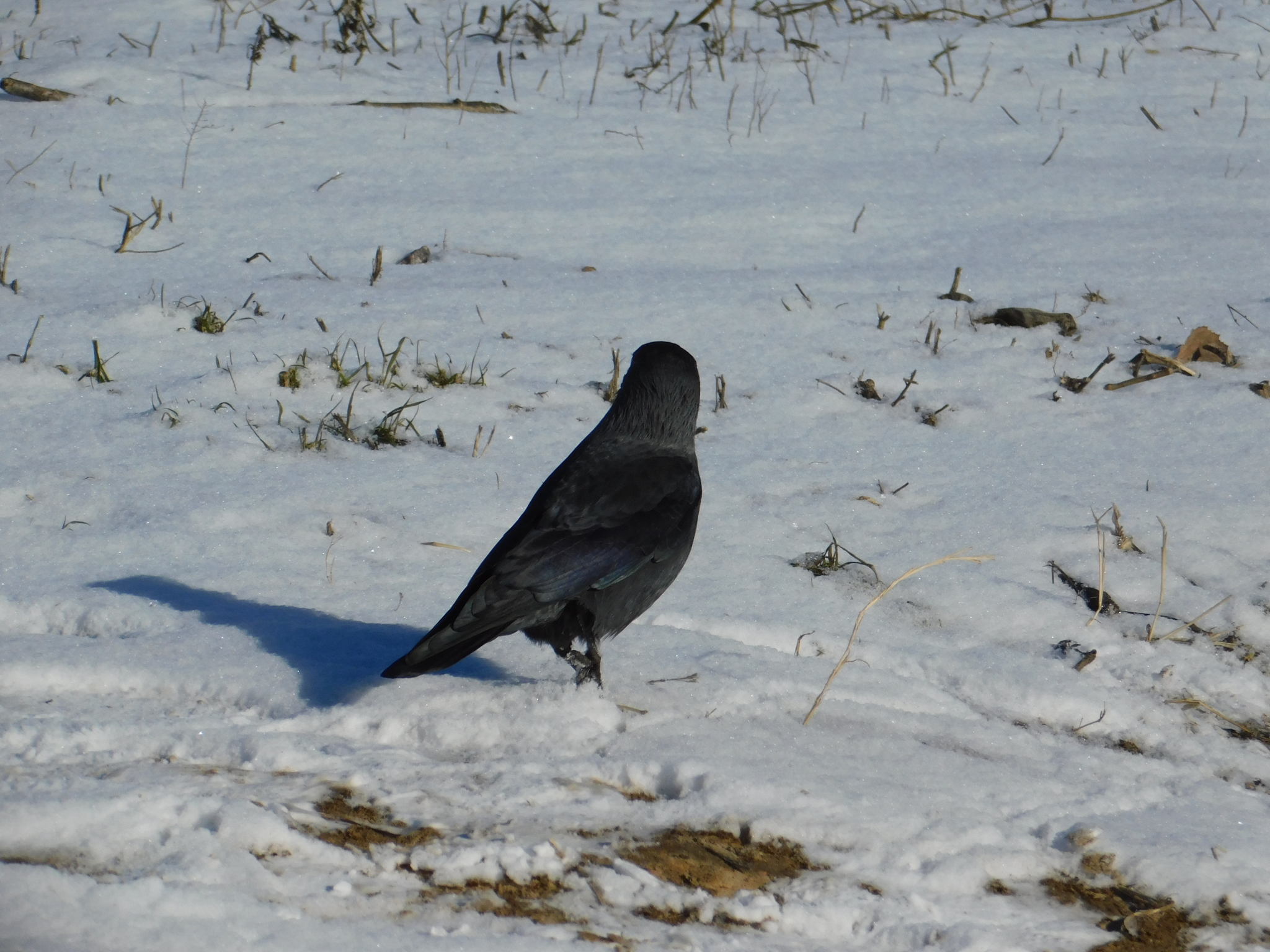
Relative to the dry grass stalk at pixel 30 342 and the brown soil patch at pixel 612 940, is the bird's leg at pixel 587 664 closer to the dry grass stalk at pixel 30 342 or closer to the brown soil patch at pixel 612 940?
the brown soil patch at pixel 612 940

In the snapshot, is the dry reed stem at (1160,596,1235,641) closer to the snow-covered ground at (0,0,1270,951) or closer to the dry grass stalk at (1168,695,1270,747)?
the snow-covered ground at (0,0,1270,951)

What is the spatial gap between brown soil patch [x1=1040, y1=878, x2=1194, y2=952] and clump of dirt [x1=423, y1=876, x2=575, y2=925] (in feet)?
3.06

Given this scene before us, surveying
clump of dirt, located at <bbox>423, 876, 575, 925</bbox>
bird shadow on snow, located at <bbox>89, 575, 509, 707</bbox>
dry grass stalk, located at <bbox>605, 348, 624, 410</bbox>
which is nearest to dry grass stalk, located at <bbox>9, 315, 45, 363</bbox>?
bird shadow on snow, located at <bbox>89, 575, 509, 707</bbox>

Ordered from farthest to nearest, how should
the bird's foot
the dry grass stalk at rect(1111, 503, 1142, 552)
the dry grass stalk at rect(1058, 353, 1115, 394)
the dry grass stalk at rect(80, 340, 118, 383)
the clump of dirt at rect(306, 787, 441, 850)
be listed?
the dry grass stalk at rect(1058, 353, 1115, 394) < the dry grass stalk at rect(80, 340, 118, 383) < the dry grass stalk at rect(1111, 503, 1142, 552) < the bird's foot < the clump of dirt at rect(306, 787, 441, 850)

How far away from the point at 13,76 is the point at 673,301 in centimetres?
369

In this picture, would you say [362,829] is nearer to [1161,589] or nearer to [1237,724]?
[1237,724]

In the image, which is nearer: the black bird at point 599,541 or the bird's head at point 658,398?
the black bird at point 599,541

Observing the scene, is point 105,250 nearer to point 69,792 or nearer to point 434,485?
point 434,485

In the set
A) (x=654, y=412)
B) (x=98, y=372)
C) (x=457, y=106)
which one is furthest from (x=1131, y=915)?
(x=457, y=106)

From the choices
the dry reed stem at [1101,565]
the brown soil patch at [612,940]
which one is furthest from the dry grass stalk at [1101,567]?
the brown soil patch at [612,940]

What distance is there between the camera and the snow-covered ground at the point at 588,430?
2229mm

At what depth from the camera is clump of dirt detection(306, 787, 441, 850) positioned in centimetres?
216

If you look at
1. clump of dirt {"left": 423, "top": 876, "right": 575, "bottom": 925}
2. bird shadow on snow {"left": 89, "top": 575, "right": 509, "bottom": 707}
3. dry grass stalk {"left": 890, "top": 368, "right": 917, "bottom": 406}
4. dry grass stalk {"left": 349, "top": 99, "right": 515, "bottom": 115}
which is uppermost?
dry grass stalk {"left": 349, "top": 99, "right": 515, "bottom": 115}

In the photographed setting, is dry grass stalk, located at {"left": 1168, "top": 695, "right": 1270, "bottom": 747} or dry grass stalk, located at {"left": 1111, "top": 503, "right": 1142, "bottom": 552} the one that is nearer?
dry grass stalk, located at {"left": 1168, "top": 695, "right": 1270, "bottom": 747}
